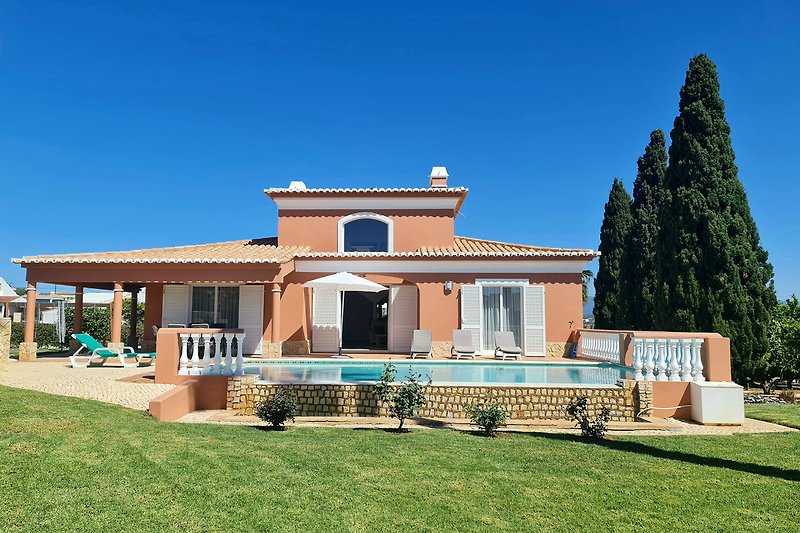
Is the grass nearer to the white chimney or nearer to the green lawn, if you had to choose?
the green lawn

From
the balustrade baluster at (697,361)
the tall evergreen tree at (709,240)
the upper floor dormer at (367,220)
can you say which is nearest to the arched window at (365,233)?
the upper floor dormer at (367,220)

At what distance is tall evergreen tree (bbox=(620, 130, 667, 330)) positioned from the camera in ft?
87.1

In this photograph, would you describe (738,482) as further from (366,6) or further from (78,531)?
(366,6)

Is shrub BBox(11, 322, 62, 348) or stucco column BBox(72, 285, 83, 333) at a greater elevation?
stucco column BBox(72, 285, 83, 333)

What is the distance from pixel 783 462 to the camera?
7477mm

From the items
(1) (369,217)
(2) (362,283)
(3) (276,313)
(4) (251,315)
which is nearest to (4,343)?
(4) (251,315)

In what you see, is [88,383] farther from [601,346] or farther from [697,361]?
[601,346]

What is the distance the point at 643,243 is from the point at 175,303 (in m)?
22.4

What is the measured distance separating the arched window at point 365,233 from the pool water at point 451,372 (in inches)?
254

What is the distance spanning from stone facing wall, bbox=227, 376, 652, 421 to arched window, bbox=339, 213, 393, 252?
1109cm

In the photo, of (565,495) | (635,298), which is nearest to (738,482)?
(565,495)

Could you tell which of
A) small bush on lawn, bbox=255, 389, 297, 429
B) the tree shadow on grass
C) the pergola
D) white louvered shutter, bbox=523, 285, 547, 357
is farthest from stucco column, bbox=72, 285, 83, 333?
the tree shadow on grass

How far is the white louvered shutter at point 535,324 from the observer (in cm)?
1967

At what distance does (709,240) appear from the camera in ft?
61.9
